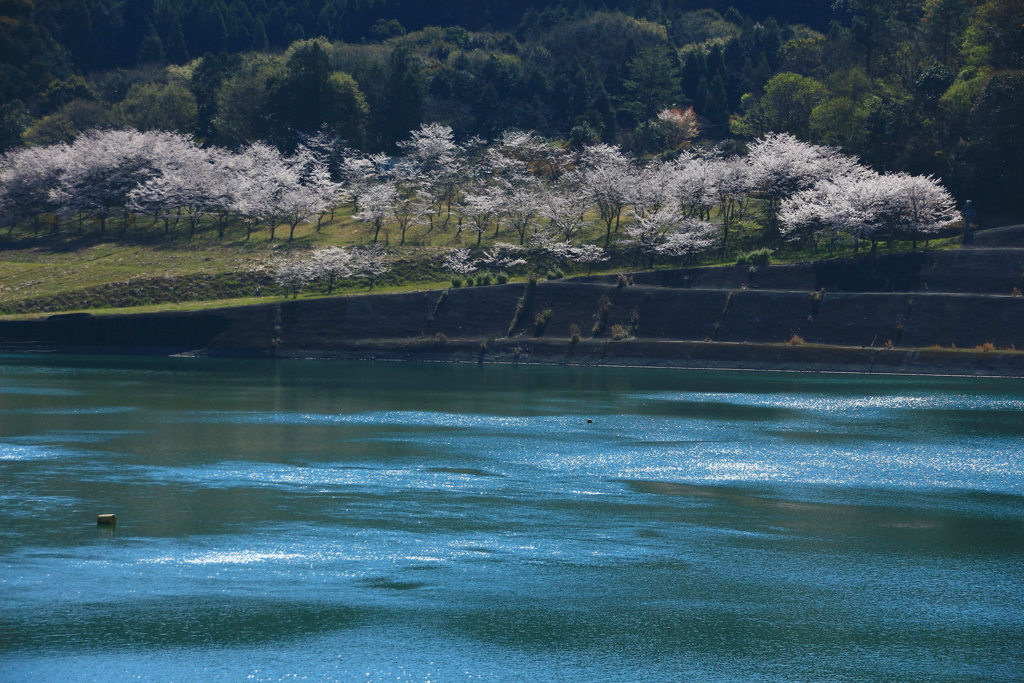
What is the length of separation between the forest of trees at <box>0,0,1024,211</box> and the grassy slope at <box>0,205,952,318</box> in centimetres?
1405

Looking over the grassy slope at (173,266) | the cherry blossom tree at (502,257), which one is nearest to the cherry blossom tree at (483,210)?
the grassy slope at (173,266)

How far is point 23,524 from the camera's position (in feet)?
82.9

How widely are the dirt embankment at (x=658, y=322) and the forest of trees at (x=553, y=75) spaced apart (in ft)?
53.5

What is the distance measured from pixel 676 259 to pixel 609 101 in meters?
39.5

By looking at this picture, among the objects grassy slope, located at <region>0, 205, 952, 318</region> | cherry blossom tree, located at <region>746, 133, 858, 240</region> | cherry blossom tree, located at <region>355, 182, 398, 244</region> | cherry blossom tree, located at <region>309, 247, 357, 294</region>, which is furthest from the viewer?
cherry blossom tree, located at <region>355, 182, 398, 244</region>

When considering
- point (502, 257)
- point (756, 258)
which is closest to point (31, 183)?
point (502, 257)

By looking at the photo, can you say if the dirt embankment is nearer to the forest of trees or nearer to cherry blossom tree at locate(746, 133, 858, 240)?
cherry blossom tree at locate(746, 133, 858, 240)

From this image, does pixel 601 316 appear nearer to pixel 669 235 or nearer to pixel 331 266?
pixel 669 235

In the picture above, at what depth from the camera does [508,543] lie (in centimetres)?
2431

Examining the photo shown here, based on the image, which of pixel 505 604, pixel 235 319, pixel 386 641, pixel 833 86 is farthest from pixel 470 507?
pixel 833 86

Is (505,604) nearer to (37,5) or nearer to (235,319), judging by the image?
(235,319)

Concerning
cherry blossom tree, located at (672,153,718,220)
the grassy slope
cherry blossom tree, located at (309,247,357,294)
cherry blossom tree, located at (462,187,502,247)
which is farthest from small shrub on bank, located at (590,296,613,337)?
cherry blossom tree, located at (309,247,357,294)

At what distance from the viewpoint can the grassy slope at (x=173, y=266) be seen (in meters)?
76.8

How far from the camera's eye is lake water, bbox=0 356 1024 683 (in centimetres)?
1764
